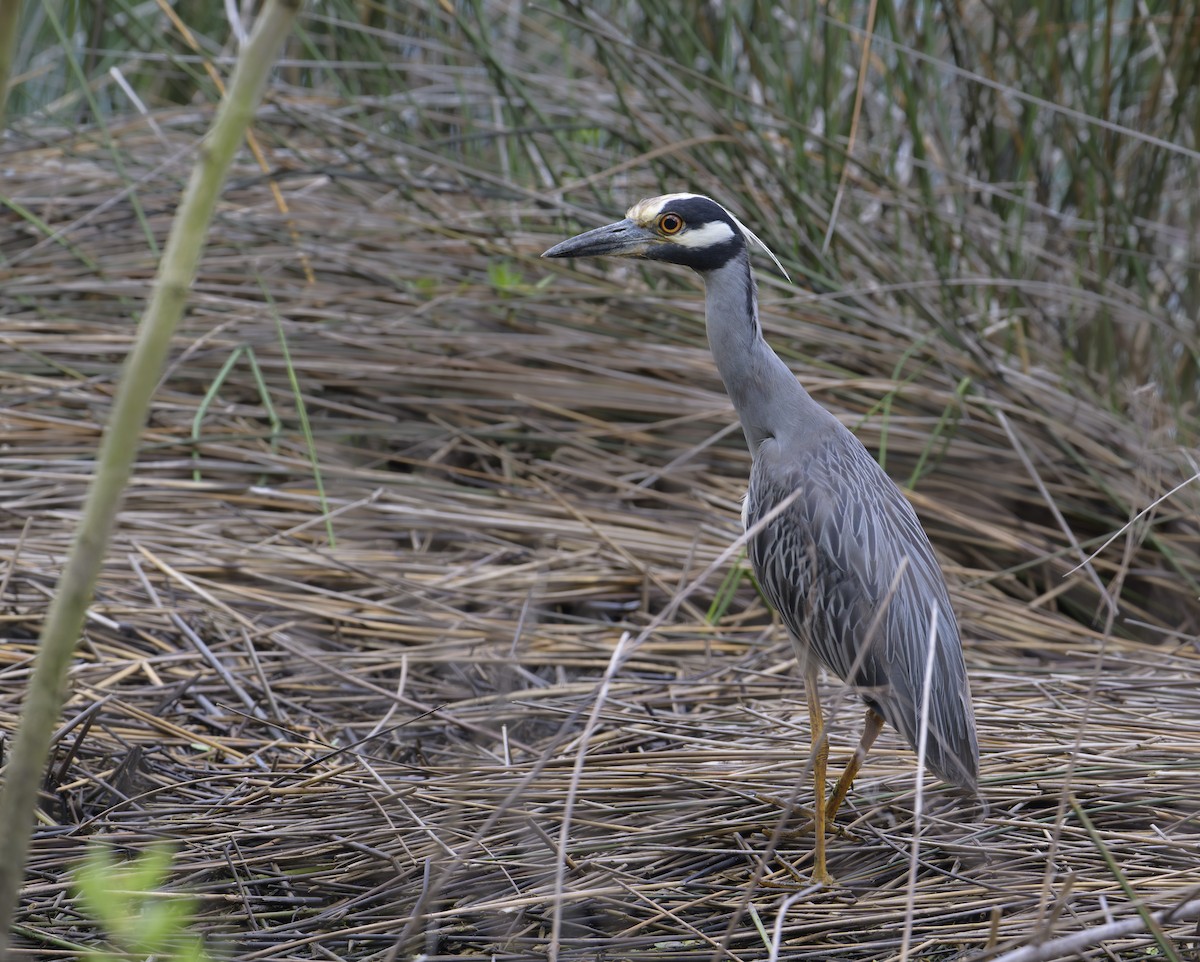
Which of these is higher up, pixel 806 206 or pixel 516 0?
pixel 516 0

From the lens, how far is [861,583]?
8.93 ft

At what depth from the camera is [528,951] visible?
2047 mm

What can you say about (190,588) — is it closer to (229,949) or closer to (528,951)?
(229,949)

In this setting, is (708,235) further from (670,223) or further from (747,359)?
(747,359)

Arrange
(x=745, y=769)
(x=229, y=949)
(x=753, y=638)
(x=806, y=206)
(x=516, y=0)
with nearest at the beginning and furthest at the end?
(x=229, y=949) → (x=745, y=769) → (x=753, y=638) → (x=806, y=206) → (x=516, y=0)

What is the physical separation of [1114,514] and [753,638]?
1.39 metres

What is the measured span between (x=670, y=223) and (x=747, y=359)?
383mm

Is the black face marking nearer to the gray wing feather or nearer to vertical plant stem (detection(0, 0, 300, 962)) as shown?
the gray wing feather

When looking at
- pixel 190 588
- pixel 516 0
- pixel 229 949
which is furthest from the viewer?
pixel 516 0

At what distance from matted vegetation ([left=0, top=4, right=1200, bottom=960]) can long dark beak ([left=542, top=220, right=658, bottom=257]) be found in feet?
3.08

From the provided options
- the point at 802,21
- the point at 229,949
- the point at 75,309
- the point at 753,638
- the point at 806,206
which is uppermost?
the point at 802,21

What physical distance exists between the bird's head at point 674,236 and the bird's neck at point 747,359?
0.04 meters

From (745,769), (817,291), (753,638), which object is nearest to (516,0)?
(817,291)

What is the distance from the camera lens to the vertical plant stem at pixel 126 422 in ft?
3.65
